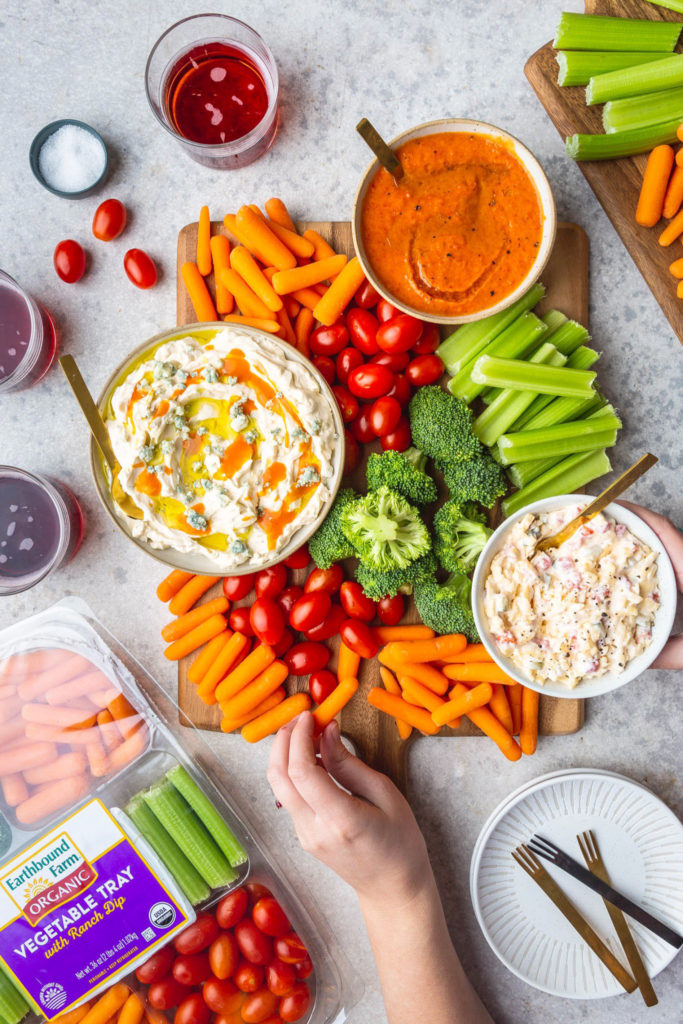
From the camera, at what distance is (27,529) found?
2.82m

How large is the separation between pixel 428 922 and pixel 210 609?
140cm

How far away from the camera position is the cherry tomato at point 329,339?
2.72 metres

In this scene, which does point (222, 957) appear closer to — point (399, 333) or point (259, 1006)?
point (259, 1006)

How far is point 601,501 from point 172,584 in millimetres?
1605

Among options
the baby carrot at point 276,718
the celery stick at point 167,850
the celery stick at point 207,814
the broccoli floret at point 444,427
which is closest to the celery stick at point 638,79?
the broccoli floret at point 444,427

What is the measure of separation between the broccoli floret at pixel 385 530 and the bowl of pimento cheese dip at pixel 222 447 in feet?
0.37

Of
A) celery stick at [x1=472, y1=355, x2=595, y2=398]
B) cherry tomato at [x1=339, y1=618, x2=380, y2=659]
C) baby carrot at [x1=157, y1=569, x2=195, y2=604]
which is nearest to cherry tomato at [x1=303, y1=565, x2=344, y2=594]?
cherry tomato at [x1=339, y1=618, x2=380, y2=659]

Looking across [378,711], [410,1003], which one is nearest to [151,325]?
[378,711]

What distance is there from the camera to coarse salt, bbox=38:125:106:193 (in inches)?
115

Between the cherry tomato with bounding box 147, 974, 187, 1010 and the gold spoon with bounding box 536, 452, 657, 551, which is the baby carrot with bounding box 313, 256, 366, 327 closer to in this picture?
the gold spoon with bounding box 536, 452, 657, 551

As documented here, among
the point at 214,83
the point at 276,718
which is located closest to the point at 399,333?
the point at 214,83

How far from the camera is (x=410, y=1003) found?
8.75 feet

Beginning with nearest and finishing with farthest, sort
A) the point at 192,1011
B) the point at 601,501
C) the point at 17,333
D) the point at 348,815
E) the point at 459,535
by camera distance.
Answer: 1. the point at 601,501
2. the point at 348,815
3. the point at 192,1011
4. the point at 459,535
5. the point at 17,333

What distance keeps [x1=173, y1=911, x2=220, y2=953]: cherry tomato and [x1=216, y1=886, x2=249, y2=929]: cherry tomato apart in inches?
1.4
